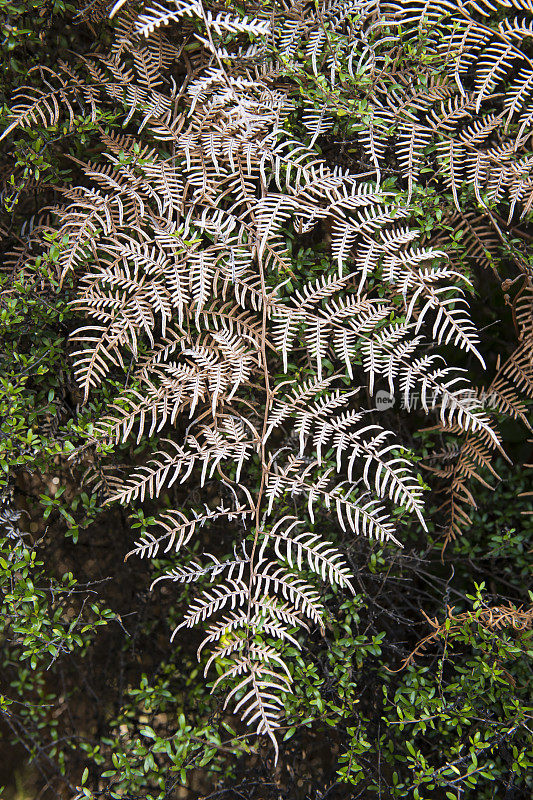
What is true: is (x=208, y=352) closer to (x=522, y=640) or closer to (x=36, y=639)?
(x=36, y=639)

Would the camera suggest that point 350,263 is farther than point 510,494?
No

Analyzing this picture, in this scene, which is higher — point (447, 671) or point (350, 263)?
point (350, 263)

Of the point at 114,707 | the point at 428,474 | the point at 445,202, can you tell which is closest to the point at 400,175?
the point at 445,202

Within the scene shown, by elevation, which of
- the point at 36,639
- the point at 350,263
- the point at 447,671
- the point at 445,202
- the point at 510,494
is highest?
the point at 445,202

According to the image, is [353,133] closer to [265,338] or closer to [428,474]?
[265,338]

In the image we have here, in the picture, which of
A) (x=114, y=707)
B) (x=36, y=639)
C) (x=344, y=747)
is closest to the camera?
(x=36, y=639)

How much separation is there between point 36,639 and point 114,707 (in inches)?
17.0

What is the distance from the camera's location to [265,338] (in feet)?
3.39

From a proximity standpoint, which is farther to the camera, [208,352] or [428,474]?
[428,474]

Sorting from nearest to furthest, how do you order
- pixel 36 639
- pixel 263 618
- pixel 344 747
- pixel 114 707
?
pixel 263 618 < pixel 36 639 < pixel 344 747 < pixel 114 707

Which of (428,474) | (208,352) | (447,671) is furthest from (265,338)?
(447,671)

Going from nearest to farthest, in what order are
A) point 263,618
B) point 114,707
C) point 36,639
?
1. point 263,618
2. point 36,639
3. point 114,707

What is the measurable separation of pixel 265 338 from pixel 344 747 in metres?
1.00

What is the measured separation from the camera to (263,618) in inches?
39.5
